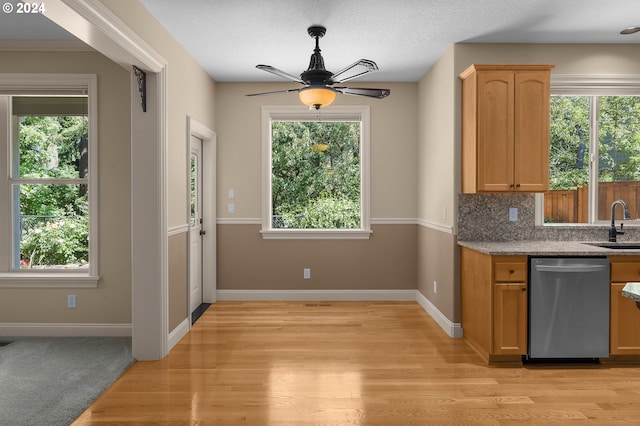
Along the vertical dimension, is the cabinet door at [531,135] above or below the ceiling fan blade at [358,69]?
below

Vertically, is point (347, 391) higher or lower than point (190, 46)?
lower

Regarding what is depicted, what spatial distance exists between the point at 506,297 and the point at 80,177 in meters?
3.91

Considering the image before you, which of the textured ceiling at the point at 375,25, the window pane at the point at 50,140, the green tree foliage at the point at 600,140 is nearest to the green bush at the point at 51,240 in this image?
the window pane at the point at 50,140

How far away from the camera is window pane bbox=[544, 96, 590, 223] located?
4.16 m

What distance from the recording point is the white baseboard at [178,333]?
12.4 feet

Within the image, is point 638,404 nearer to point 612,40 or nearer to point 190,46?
point 612,40

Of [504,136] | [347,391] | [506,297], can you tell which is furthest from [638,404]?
[504,136]

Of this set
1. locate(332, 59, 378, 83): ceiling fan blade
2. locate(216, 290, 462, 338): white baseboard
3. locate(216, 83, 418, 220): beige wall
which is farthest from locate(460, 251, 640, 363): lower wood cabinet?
locate(216, 83, 418, 220): beige wall

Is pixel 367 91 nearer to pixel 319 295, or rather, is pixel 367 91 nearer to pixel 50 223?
pixel 319 295

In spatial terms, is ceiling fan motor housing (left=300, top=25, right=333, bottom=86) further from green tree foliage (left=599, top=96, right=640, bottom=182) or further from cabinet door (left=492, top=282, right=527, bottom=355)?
green tree foliage (left=599, top=96, right=640, bottom=182)

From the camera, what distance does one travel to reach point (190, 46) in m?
4.12

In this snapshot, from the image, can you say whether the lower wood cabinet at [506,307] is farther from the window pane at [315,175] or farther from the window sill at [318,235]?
the window pane at [315,175]

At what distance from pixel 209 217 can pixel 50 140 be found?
1.85m

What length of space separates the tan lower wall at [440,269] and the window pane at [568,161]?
99 centimetres
